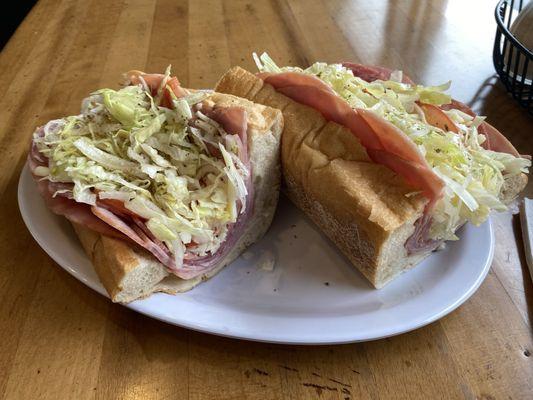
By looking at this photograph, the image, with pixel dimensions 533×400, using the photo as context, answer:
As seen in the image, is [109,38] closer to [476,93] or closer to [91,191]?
[91,191]

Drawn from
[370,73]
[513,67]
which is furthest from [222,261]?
[513,67]

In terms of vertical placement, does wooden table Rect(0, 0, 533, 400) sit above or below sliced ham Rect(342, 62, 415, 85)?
below

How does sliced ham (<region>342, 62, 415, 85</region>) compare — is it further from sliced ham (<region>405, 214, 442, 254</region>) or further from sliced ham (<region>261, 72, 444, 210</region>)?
sliced ham (<region>405, 214, 442, 254</region>)

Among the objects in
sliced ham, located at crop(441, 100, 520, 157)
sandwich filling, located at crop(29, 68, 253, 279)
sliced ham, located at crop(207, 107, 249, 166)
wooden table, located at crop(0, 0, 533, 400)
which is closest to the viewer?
wooden table, located at crop(0, 0, 533, 400)

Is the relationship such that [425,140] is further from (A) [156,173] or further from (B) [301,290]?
(A) [156,173]

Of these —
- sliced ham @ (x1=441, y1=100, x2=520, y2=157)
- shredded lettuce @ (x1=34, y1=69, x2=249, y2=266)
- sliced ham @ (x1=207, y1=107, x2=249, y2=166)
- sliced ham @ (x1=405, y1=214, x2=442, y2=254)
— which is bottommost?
sliced ham @ (x1=405, y1=214, x2=442, y2=254)

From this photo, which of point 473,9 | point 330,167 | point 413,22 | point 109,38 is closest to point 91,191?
point 330,167

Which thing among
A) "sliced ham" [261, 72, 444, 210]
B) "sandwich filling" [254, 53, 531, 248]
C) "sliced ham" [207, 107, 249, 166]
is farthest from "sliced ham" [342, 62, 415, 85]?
"sliced ham" [207, 107, 249, 166]
